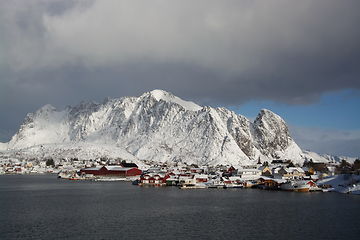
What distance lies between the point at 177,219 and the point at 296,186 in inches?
1965

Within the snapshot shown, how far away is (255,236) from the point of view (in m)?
35.6

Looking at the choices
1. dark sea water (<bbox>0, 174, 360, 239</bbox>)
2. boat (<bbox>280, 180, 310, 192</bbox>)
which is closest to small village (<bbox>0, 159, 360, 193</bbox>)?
boat (<bbox>280, 180, 310, 192</bbox>)

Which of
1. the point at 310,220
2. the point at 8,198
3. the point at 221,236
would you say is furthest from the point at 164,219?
the point at 8,198

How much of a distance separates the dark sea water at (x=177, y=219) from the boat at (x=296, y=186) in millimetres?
19886

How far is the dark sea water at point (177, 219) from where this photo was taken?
119 feet

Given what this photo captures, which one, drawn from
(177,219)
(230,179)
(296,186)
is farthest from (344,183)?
(177,219)

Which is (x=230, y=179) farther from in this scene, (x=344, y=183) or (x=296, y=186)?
(x=344, y=183)

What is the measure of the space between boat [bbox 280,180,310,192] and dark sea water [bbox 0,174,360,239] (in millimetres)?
19886

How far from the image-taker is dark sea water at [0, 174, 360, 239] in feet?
119

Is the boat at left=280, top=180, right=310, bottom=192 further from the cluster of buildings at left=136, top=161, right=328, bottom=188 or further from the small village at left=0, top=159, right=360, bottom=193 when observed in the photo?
the cluster of buildings at left=136, top=161, right=328, bottom=188

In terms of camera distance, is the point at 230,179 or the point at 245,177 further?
the point at 245,177

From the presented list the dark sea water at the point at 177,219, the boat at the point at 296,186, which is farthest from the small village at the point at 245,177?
the dark sea water at the point at 177,219

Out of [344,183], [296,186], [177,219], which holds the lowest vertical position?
[177,219]

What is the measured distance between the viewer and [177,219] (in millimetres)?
44000
